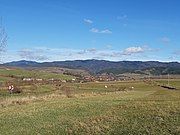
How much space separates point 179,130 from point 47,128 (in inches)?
345

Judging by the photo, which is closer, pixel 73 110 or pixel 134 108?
pixel 134 108

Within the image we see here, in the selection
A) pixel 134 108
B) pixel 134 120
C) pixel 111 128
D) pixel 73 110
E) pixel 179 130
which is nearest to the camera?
pixel 179 130

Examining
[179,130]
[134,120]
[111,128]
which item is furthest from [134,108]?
[179,130]

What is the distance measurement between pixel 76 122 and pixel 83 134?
3.79 meters

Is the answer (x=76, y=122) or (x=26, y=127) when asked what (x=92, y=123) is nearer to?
(x=76, y=122)

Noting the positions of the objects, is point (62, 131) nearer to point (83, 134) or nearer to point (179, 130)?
point (83, 134)

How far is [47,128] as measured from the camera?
24859mm

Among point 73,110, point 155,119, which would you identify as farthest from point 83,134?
point 73,110

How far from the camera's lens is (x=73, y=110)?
34.8 metres

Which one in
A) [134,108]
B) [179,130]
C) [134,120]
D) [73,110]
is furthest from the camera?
[73,110]

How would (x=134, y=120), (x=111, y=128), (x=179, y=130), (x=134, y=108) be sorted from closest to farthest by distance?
1. (x=179, y=130)
2. (x=111, y=128)
3. (x=134, y=120)
4. (x=134, y=108)

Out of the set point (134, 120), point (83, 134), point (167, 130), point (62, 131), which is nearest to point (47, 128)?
point (62, 131)

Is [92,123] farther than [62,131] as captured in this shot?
Yes

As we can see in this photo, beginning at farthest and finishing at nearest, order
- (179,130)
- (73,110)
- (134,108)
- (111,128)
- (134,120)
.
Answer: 1. (73,110)
2. (134,108)
3. (134,120)
4. (111,128)
5. (179,130)
